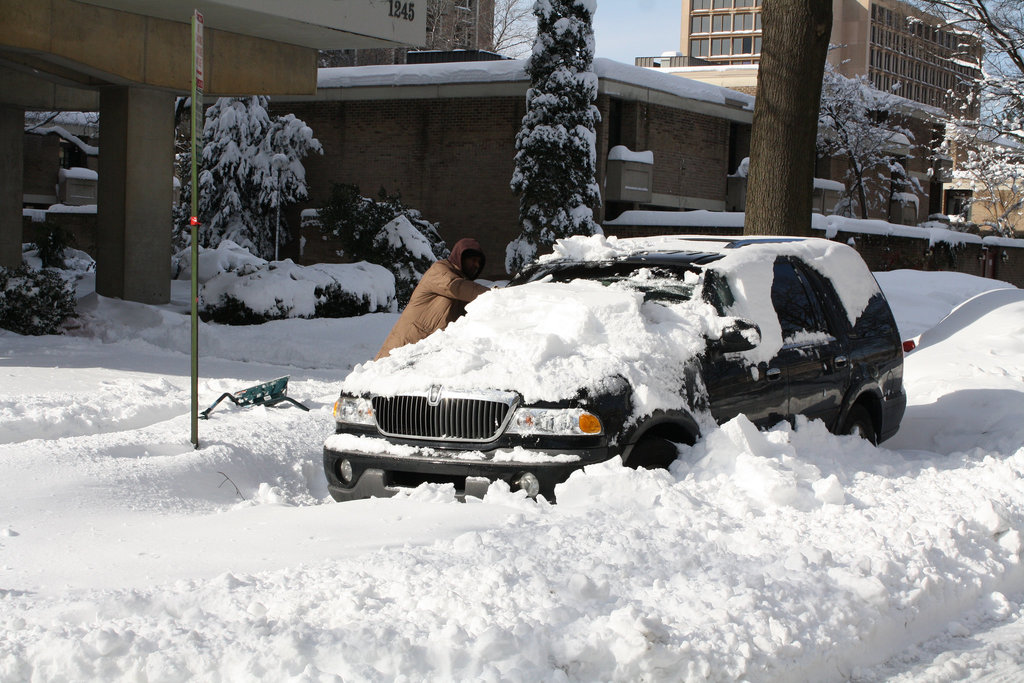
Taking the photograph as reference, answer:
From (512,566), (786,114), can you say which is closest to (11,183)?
(786,114)

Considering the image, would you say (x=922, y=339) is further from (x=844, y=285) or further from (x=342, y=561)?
(x=342, y=561)

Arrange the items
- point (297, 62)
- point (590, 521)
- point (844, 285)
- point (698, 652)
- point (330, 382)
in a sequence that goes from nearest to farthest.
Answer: point (698, 652) → point (590, 521) → point (844, 285) → point (330, 382) → point (297, 62)

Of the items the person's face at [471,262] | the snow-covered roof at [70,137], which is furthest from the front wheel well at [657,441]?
the snow-covered roof at [70,137]

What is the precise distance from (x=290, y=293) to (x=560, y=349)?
33.2 feet

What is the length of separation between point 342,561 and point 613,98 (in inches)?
1159

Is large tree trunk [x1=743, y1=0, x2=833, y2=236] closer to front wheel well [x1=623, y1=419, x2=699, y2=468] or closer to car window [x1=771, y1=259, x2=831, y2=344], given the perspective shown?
car window [x1=771, y1=259, x2=831, y2=344]

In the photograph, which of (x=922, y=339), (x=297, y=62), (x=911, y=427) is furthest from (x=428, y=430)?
(x=297, y=62)

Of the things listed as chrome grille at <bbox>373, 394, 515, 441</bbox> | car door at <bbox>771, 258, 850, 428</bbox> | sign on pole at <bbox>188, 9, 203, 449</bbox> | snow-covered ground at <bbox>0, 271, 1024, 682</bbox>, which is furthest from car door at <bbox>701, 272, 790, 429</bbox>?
sign on pole at <bbox>188, 9, 203, 449</bbox>

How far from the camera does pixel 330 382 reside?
11383mm

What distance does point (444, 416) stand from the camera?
5945 millimetres

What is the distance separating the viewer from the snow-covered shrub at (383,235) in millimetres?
20438

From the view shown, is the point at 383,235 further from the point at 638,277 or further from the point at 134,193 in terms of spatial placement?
the point at 638,277

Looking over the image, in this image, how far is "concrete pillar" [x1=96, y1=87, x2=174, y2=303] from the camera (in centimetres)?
1614

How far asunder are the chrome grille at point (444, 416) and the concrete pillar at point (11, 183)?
55.8ft
